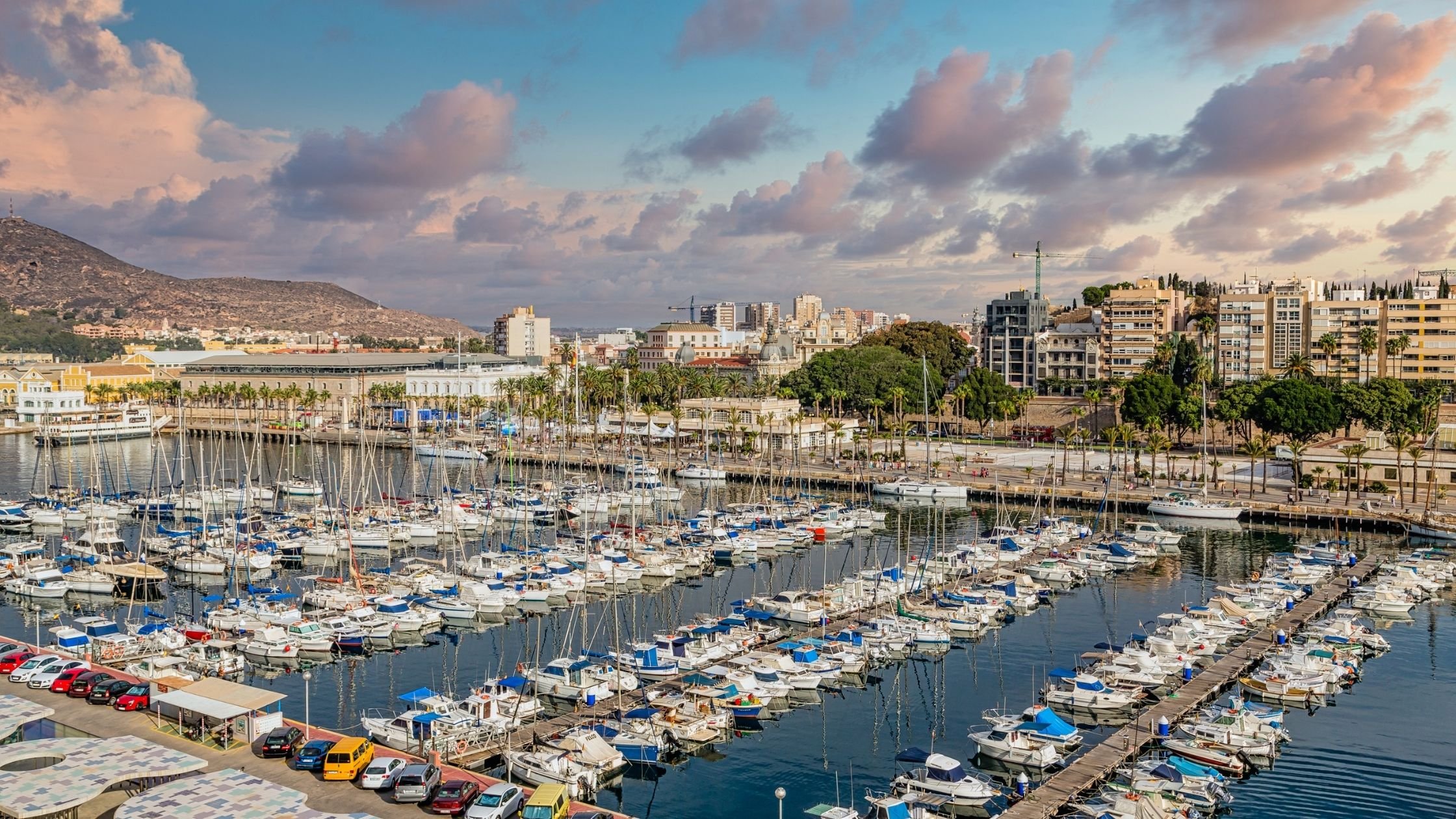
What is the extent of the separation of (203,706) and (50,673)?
9.78 meters

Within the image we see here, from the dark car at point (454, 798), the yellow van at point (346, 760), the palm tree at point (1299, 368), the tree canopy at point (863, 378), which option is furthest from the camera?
the tree canopy at point (863, 378)

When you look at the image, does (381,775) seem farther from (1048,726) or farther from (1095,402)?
(1095,402)

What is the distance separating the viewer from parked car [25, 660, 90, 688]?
36312 millimetres

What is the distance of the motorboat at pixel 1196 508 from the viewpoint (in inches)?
3068

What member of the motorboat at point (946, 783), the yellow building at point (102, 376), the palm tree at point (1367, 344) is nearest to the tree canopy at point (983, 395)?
the palm tree at point (1367, 344)

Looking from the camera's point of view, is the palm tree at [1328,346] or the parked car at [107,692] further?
the palm tree at [1328,346]

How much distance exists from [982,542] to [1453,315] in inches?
3355

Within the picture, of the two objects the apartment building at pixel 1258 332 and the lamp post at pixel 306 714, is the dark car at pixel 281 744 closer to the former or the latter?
the lamp post at pixel 306 714

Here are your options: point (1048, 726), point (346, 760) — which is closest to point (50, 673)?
point (346, 760)

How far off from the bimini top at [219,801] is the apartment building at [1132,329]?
127 m

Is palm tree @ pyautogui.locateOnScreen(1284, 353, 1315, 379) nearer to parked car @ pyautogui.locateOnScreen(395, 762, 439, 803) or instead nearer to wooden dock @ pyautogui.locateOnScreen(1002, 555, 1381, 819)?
wooden dock @ pyautogui.locateOnScreen(1002, 555, 1381, 819)

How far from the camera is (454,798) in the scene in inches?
1078

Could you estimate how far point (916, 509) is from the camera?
85.6 meters

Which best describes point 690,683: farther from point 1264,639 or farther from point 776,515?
point 776,515
